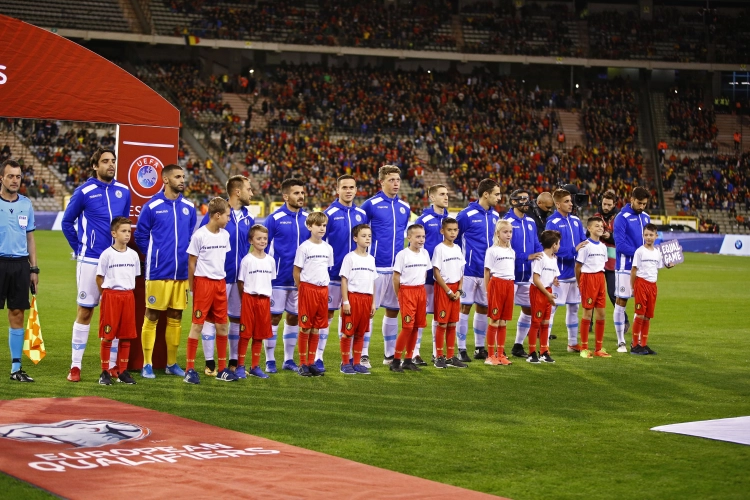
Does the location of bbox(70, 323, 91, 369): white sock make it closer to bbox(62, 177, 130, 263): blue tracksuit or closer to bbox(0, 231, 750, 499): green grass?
bbox(0, 231, 750, 499): green grass

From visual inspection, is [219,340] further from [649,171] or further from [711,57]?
[711,57]

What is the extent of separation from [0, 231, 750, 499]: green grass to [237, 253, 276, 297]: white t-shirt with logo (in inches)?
39.2

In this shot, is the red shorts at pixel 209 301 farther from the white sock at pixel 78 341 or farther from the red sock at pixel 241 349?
the white sock at pixel 78 341

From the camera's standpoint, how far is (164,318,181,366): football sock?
10461 millimetres

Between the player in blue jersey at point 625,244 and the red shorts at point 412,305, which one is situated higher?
the player in blue jersey at point 625,244

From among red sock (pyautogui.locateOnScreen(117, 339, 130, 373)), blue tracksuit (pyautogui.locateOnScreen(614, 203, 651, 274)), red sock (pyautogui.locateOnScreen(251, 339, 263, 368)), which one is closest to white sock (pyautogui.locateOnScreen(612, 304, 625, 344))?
blue tracksuit (pyautogui.locateOnScreen(614, 203, 651, 274))

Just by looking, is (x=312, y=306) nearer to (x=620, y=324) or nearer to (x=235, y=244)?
(x=235, y=244)

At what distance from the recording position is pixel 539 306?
40.4ft

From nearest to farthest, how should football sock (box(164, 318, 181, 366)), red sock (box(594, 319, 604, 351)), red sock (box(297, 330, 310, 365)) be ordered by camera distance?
football sock (box(164, 318, 181, 366)) → red sock (box(297, 330, 310, 365)) → red sock (box(594, 319, 604, 351))

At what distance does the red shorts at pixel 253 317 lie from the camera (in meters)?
10.3

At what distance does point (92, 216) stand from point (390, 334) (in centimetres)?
385

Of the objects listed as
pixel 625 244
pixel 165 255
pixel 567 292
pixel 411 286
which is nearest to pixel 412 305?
pixel 411 286

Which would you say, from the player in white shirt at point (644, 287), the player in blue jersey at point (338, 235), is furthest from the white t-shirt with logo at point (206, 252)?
the player in white shirt at point (644, 287)

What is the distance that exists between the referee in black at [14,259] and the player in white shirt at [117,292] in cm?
72
